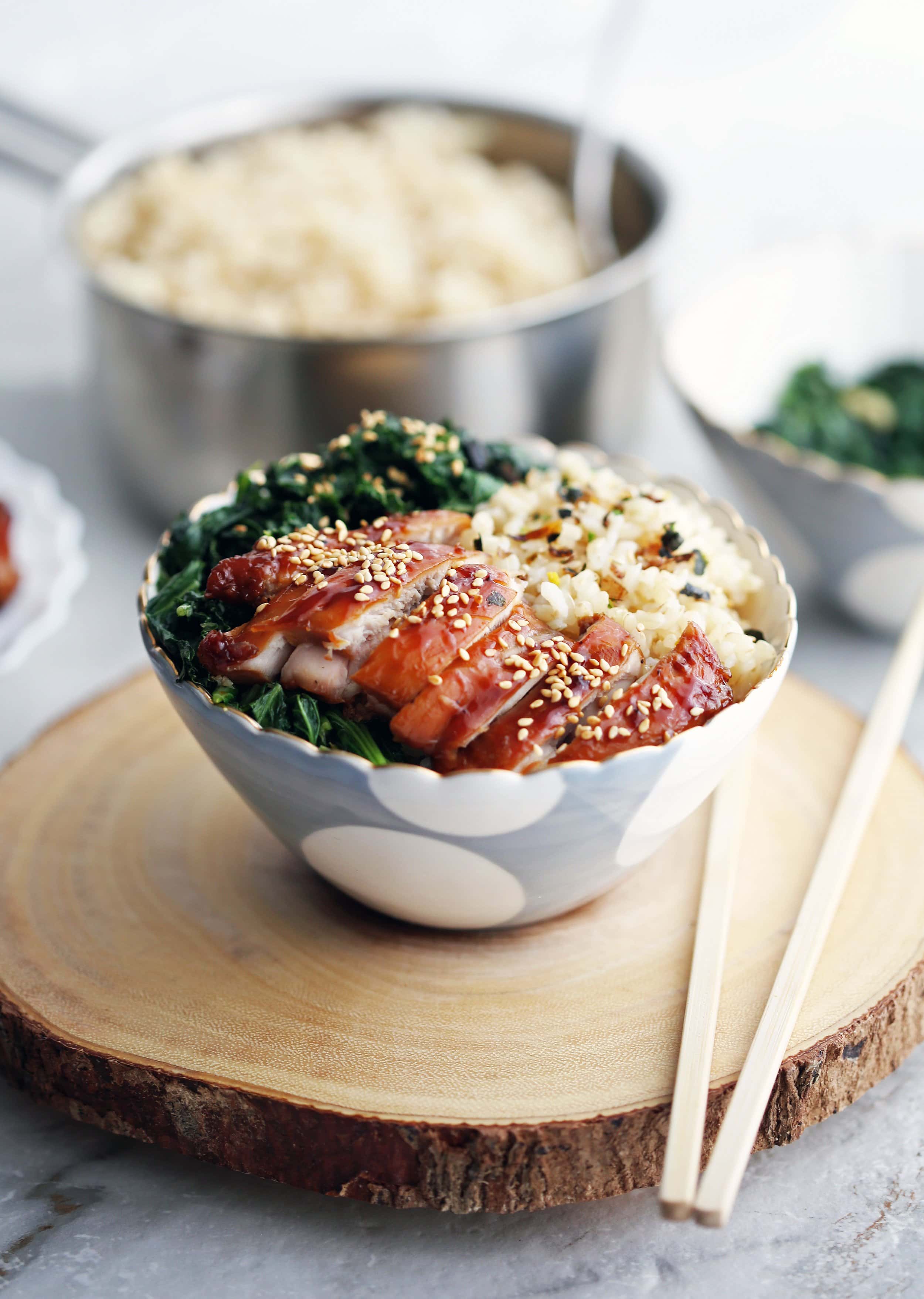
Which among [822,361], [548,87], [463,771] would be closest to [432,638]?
[463,771]

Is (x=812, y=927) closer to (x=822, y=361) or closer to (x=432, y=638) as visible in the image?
(x=432, y=638)

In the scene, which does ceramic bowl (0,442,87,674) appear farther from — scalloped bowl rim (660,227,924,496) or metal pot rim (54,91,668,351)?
scalloped bowl rim (660,227,924,496)

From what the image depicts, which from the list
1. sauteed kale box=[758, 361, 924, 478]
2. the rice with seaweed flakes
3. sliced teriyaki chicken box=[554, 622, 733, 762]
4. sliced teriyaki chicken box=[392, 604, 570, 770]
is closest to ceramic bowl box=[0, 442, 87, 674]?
the rice with seaweed flakes

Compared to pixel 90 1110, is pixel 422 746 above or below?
above

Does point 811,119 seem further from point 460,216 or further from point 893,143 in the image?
point 460,216

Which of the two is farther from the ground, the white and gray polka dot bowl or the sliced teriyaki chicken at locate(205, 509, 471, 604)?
the sliced teriyaki chicken at locate(205, 509, 471, 604)

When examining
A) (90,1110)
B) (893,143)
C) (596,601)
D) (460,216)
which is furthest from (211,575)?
(893,143)
